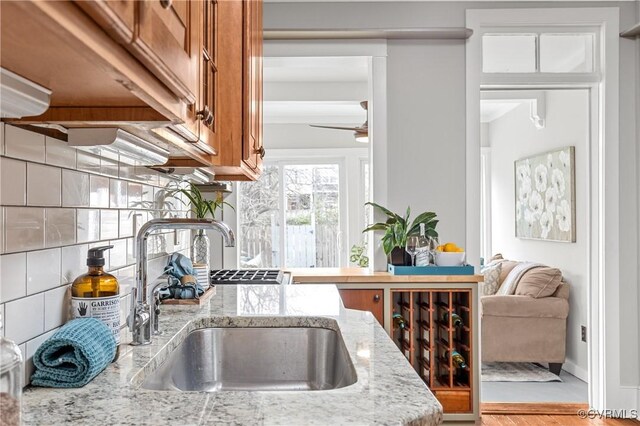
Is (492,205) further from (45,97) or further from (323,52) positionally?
(45,97)

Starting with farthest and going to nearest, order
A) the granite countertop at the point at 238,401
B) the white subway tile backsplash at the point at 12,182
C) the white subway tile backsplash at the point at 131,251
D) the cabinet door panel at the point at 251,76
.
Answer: the cabinet door panel at the point at 251,76 → the white subway tile backsplash at the point at 131,251 → the white subway tile backsplash at the point at 12,182 → the granite countertop at the point at 238,401

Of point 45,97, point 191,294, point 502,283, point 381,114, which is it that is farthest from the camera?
point 502,283

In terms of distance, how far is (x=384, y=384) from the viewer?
918 millimetres

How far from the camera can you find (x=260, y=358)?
148cm

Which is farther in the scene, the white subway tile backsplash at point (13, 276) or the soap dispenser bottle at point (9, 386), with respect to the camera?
the white subway tile backsplash at point (13, 276)

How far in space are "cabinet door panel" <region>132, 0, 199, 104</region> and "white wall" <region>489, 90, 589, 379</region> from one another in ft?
10.4

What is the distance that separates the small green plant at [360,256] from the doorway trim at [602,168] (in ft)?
3.58

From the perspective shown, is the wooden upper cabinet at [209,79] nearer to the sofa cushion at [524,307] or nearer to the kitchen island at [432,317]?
the kitchen island at [432,317]

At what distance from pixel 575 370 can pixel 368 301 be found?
2184 millimetres

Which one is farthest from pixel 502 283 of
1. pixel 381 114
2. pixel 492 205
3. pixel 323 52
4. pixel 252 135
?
pixel 252 135

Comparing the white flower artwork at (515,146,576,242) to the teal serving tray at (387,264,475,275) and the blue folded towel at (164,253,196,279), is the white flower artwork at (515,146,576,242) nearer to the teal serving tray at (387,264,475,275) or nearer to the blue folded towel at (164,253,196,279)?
the teal serving tray at (387,264,475,275)

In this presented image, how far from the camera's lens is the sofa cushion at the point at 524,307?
3869 millimetres

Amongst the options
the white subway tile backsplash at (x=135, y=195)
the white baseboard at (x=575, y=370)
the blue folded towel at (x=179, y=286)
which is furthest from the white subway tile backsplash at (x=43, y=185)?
the white baseboard at (x=575, y=370)

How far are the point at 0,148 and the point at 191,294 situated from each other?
3.21 feet
